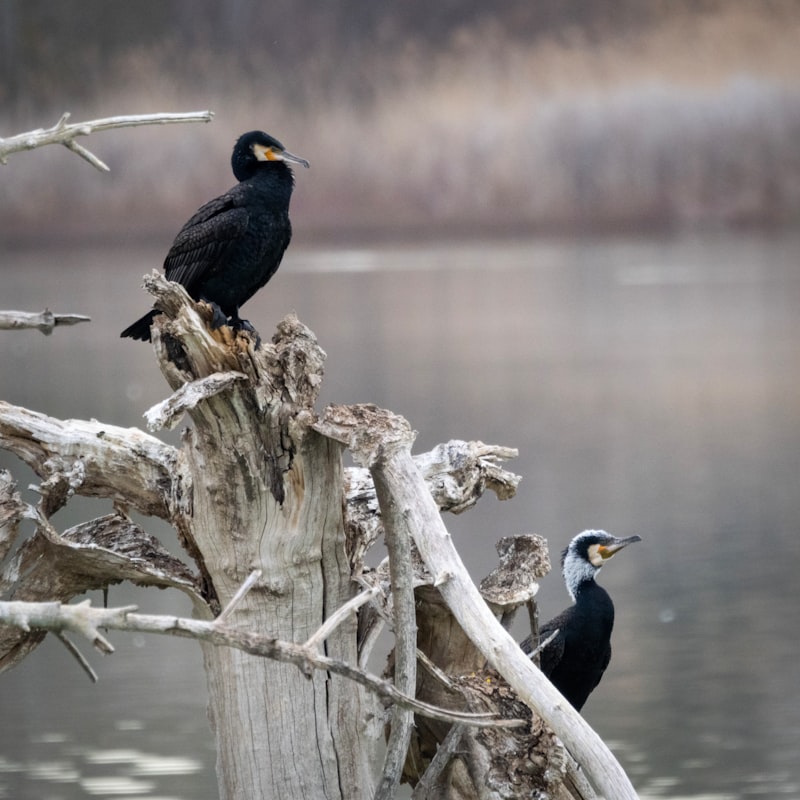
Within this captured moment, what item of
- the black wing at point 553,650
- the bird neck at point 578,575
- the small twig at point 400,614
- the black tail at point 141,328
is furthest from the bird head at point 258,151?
the black wing at point 553,650

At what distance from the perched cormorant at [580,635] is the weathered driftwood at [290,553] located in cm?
45

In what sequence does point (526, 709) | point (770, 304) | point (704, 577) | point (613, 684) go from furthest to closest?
point (770, 304) → point (704, 577) → point (613, 684) → point (526, 709)

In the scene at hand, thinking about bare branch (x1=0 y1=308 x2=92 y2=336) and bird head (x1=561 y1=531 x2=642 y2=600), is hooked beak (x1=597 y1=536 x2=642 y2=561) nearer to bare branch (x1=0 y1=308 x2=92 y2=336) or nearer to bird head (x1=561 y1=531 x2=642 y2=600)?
bird head (x1=561 y1=531 x2=642 y2=600)

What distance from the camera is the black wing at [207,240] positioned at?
3.48 m

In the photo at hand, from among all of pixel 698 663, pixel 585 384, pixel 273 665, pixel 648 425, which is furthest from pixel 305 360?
pixel 585 384

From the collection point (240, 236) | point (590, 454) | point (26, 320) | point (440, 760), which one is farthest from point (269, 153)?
point (590, 454)

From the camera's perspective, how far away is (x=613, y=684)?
555 cm

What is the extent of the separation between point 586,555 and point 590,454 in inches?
277

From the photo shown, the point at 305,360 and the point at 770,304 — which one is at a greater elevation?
the point at 770,304

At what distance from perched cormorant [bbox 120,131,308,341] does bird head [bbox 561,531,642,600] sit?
110cm

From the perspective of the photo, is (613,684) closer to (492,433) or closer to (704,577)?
(704,577)

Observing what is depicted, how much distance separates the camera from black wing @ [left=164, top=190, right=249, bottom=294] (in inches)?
137

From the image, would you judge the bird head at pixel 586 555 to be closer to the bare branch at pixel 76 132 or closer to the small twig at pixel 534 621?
the small twig at pixel 534 621

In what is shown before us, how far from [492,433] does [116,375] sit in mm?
5022
